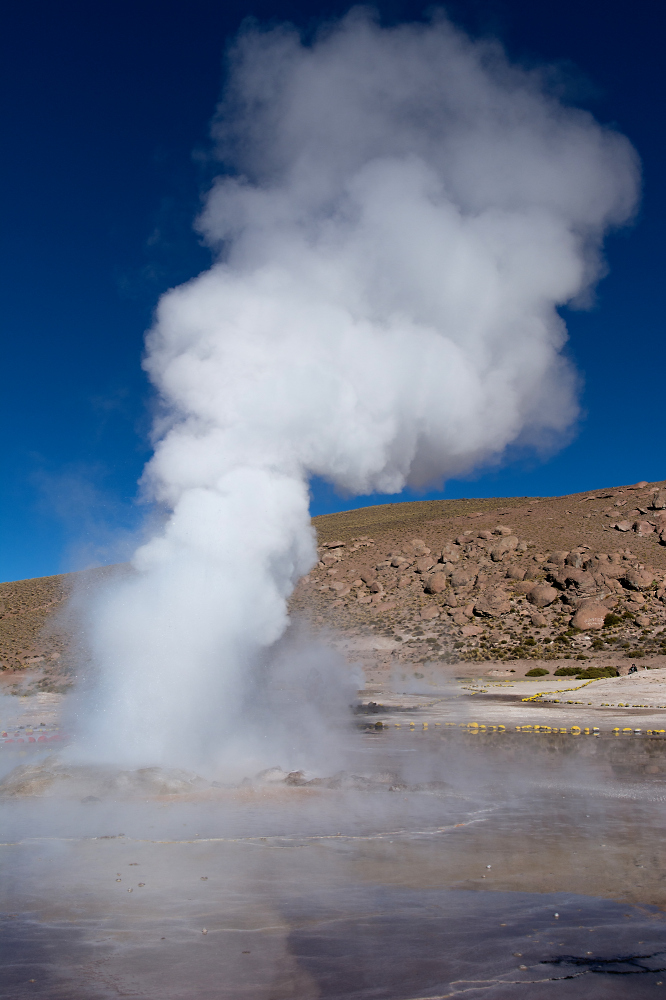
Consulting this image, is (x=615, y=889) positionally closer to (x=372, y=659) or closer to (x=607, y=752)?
(x=607, y=752)

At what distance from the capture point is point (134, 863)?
30.0ft

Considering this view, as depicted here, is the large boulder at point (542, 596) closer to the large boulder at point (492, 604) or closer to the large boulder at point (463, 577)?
the large boulder at point (492, 604)

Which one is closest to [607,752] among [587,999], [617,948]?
[617,948]

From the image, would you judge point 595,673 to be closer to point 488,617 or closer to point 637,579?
point 488,617

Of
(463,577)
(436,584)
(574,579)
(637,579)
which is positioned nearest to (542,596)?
(574,579)

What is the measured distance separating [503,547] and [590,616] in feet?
58.4

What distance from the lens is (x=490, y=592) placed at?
2463 inches

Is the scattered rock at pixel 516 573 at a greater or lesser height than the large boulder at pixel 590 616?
greater

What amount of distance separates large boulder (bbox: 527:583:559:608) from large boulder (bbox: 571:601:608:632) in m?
3.95

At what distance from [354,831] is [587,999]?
558cm

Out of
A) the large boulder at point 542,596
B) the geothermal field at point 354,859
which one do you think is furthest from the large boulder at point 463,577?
the geothermal field at point 354,859

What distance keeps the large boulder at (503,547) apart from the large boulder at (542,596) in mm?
9259

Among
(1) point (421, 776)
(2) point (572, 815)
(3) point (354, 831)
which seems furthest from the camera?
(1) point (421, 776)

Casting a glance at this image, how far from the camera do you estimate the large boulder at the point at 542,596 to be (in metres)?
59.3
